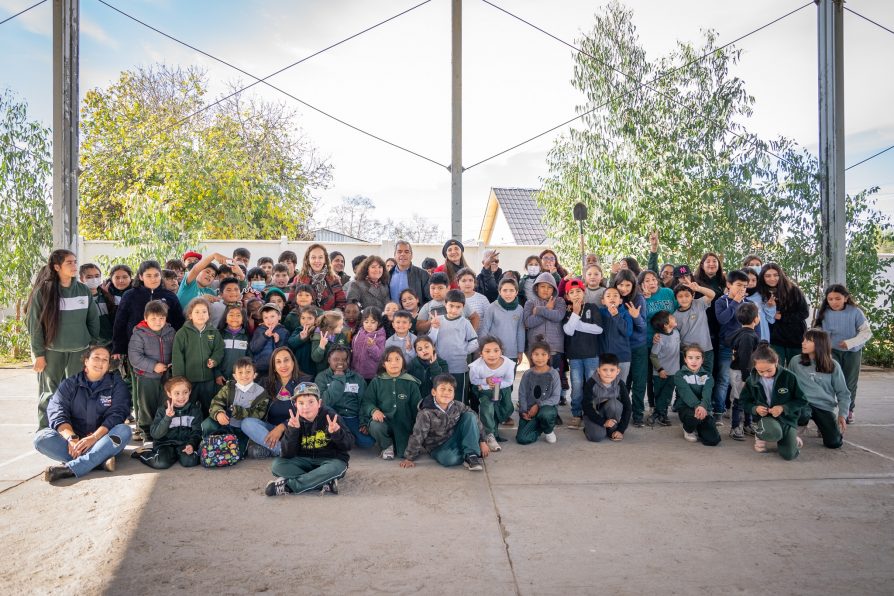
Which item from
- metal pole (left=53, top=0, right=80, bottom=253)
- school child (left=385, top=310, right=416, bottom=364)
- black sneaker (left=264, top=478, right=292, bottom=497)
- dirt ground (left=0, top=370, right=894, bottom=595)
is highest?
metal pole (left=53, top=0, right=80, bottom=253)

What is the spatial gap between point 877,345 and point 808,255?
7.93ft

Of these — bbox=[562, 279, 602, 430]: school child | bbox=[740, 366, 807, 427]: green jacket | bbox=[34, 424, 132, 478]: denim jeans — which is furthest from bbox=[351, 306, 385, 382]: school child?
bbox=[740, 366, 807, 427]: green jacket

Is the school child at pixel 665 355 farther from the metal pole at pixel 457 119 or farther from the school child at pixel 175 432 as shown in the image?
the school child at pixel 175 432

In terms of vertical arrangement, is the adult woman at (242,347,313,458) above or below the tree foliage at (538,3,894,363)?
below

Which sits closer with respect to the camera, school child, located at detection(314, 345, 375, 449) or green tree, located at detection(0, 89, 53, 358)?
school child, located at detection(314, 345, 375, 449)

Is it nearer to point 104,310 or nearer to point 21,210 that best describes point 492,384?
point 104,310

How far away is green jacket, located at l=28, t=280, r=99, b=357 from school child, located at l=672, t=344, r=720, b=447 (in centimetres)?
552

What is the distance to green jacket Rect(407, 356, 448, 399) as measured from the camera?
19.0 feet

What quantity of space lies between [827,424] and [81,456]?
20.5ft

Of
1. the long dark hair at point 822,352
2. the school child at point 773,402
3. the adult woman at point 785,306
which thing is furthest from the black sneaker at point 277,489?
the adult woman at point 785,306

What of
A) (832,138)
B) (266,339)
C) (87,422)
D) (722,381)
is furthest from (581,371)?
(832,138)

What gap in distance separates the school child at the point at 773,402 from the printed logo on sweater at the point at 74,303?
6.08m

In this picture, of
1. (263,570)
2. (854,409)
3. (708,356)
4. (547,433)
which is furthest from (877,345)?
(263,570)

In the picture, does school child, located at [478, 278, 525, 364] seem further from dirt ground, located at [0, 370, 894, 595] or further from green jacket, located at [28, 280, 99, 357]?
green jacket, located at [28, 280, 99, 357]
